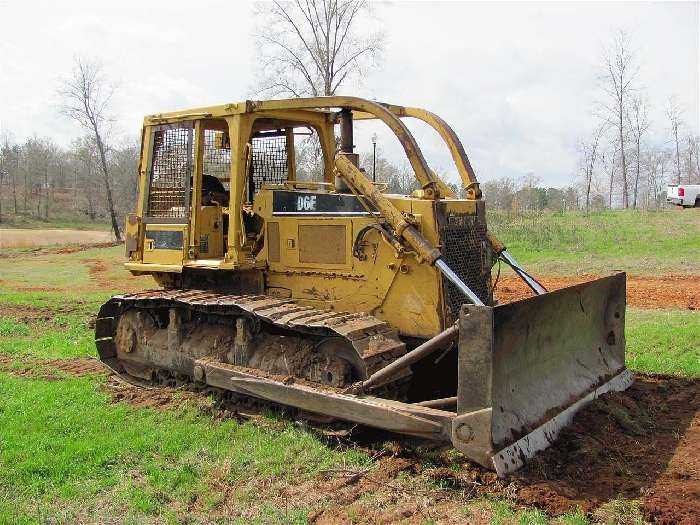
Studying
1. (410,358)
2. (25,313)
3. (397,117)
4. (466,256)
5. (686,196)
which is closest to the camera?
→ (410,358)

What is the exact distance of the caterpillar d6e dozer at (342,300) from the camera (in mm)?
4961

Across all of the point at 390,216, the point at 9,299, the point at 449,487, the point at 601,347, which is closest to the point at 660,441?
the point at 601,347

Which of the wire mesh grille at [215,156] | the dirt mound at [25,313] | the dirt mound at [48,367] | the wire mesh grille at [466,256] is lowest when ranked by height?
the dirt mound at [48,367]

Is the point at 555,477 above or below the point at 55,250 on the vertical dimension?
below

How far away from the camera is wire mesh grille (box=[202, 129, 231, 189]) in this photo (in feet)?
23.9

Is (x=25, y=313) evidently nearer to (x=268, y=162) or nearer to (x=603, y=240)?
(x=268, y=162)

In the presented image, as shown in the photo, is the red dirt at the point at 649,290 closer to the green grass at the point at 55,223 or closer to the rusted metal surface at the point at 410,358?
the rusted metal surface at the point at 410,358

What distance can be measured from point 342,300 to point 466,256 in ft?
3.98

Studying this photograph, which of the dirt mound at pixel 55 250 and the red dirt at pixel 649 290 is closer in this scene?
the red dirt at pixel 649 290

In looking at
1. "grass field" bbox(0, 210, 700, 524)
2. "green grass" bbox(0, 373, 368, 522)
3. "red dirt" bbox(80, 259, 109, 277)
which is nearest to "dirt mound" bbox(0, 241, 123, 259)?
"red dirt" bbox(80, 259, 109, 277)

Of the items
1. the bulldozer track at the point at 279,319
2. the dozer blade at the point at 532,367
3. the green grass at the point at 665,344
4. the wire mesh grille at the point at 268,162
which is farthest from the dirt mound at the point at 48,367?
the green grass at the point at 665,344

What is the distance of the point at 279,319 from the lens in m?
5.70

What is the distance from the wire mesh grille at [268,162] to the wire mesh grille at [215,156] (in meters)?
0.29

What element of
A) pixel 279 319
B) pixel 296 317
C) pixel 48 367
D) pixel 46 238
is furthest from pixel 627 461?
pixel 46 238
